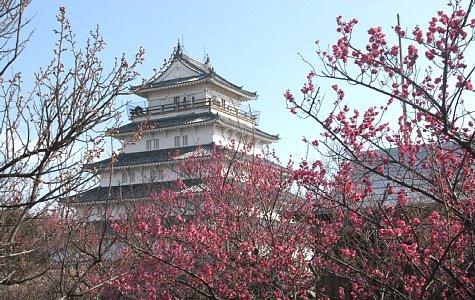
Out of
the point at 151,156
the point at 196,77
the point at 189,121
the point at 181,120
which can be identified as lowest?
the point at 151,156

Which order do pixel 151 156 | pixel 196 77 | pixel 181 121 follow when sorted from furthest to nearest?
pixel 196 77
pixel 181 121
pixel 151 156

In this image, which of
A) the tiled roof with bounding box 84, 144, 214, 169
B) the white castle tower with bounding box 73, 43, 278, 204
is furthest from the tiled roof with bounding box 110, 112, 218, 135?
the tiled roof with bounding box 84, 144, 214, 169

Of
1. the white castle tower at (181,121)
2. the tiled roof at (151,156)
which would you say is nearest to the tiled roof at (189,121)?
the white castle tower at (181,121)

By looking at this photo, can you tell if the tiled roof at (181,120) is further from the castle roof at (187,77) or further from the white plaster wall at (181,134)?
the castle roof at (187,77)

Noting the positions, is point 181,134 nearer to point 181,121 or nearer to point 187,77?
point 181,121

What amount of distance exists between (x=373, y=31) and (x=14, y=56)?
347 centimetres

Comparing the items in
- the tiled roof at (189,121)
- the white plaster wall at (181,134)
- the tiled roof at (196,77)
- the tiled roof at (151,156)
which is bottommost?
the tiled roof at (151,156)

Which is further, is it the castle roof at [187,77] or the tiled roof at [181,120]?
the castle roof at [187,77]

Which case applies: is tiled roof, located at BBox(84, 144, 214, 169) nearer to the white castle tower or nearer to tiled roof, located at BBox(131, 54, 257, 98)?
the white castle tower

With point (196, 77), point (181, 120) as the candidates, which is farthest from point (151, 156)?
point (196, 77)

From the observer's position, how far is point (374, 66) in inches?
217

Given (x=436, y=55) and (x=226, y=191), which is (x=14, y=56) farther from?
(x=226, y=191)

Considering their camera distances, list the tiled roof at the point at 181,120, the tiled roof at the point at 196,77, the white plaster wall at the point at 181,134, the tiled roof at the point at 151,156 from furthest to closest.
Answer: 1. the tiled roof at the point at 196,77
2. the white plaster wall at the point at 181,134
3. the tiled roof at the point at 181,120
4. the tiled roof at the point at 151,156

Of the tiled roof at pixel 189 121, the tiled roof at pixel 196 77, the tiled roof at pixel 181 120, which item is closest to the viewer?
the tiled roof at pixel 189 121
